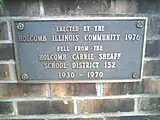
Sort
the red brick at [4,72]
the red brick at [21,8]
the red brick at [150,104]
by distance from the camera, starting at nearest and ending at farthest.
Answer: the red brick at [21,8] → the red brick at [4,72] → the red brick at [150,104]

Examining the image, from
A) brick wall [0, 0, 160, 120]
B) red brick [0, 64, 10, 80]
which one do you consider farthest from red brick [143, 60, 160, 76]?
red brick [0, 64, 10, 80]

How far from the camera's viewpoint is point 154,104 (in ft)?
5.85

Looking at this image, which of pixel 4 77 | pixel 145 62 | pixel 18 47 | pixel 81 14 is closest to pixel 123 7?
pixel 81 14

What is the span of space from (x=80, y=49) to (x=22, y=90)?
506 mm

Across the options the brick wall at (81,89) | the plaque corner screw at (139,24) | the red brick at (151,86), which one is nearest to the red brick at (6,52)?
the brick wall at (81,89)

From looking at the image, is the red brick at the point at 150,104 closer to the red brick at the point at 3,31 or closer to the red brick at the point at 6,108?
the red brick at the point at 6,108

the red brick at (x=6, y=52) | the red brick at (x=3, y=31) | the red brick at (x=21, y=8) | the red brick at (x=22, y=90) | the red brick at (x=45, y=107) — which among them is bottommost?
the red brick at (x=45, y=107)

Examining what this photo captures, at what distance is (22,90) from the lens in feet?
5.67

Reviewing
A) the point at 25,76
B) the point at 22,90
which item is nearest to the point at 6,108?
the point at 22,90

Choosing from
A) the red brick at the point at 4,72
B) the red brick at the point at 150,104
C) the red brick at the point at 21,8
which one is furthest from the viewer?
the red brick at the point at 150,104

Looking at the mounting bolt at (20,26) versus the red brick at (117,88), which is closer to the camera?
the mounting bolt at (20,26)

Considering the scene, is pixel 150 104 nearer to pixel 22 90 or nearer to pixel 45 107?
pixel 45 107

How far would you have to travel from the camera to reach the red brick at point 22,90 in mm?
1718

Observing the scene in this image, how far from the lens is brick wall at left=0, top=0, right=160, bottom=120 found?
60.6 inches
